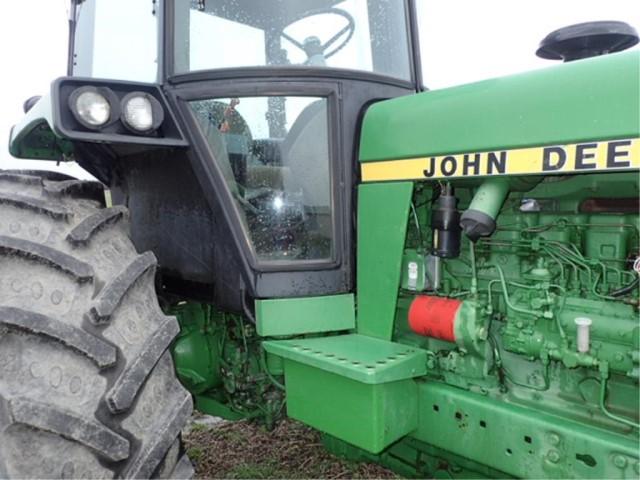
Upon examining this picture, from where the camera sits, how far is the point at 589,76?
1.53 meters

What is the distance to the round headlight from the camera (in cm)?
183

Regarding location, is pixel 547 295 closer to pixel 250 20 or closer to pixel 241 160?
pixel 241 160

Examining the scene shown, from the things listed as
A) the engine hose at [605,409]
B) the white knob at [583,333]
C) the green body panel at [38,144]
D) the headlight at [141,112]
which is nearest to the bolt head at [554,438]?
the engine hose at [605,409]

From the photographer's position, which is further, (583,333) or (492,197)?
(492,197)

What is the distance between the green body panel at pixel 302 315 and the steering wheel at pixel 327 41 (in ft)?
3.00

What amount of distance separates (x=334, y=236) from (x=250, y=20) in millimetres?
851

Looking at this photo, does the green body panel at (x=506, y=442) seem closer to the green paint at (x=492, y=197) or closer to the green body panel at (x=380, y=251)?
the green body panel at (x=380, y=251)

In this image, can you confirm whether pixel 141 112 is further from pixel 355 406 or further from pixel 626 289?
pixel 626 289

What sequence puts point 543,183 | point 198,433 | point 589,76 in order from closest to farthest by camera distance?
point 589,76 < point 543,183 < point 198,433

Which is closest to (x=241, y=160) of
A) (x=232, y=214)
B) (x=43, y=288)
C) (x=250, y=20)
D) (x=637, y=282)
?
(x=232, y=214)

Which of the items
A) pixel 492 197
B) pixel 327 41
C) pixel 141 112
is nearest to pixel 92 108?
pixel 141 112

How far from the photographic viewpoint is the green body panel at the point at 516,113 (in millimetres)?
1468

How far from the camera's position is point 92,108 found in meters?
1.85

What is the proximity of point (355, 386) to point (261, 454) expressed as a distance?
4.17 feet
